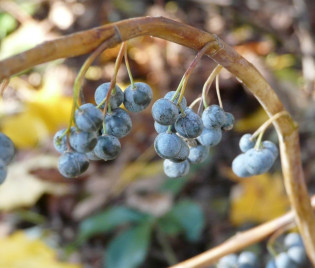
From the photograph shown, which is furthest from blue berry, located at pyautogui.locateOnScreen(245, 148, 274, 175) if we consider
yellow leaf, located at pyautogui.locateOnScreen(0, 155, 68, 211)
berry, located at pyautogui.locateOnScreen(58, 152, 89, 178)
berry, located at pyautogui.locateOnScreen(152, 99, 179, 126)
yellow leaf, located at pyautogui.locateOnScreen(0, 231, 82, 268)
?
yellow leaf, located at pyautogui.locateOnScreen(0, 155, 68, 211)

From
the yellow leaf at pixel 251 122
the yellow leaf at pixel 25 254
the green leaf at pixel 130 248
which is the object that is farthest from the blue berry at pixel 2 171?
the yellow leaf at pixel 251 122

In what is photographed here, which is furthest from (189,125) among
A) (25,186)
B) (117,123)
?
(25,186)

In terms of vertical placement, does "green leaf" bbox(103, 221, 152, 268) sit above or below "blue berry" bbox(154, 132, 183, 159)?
above

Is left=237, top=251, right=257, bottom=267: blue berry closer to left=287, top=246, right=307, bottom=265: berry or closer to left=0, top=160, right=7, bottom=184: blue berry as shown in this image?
left=287, top=246, right=307, bottom=265: berry

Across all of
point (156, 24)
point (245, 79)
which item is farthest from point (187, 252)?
point (156, 24)

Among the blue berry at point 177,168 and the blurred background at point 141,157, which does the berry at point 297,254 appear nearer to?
the blue berry at point 177,168

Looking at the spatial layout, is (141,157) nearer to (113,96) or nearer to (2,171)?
(113,96)
